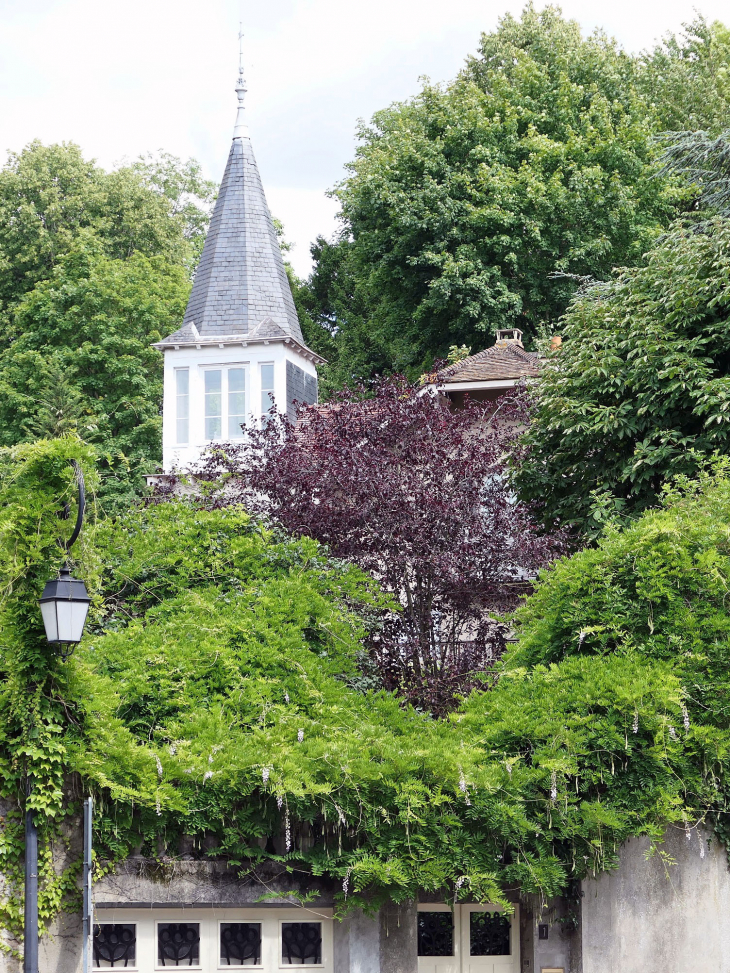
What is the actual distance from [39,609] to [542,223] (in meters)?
27.8

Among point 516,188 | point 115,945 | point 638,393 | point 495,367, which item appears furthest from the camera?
point 516,188

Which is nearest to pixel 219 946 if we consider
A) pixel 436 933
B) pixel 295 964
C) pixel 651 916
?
pixel 295 964

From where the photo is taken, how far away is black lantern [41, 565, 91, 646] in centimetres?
928

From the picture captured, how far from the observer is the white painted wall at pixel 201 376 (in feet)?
116

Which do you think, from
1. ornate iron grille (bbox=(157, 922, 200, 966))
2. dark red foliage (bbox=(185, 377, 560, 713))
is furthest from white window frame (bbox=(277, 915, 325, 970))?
dark red foliage (bbox=(185, 377, 560, 713))

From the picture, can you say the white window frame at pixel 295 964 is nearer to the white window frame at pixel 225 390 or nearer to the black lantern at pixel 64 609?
the black lantern at pixel 64 609

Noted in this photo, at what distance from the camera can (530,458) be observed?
19391 mm

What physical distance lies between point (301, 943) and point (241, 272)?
91.7ft

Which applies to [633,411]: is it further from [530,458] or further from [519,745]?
[519,745]

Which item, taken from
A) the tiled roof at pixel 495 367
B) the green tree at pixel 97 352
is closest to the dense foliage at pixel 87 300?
the green tree at pixel 97 352

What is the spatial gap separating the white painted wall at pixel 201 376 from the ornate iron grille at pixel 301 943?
24801 millimetres

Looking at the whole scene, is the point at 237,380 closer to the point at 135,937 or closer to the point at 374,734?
the point at 374,734

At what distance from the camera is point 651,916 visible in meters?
11.1

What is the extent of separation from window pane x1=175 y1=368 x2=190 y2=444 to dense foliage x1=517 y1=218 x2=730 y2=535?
1805cm
